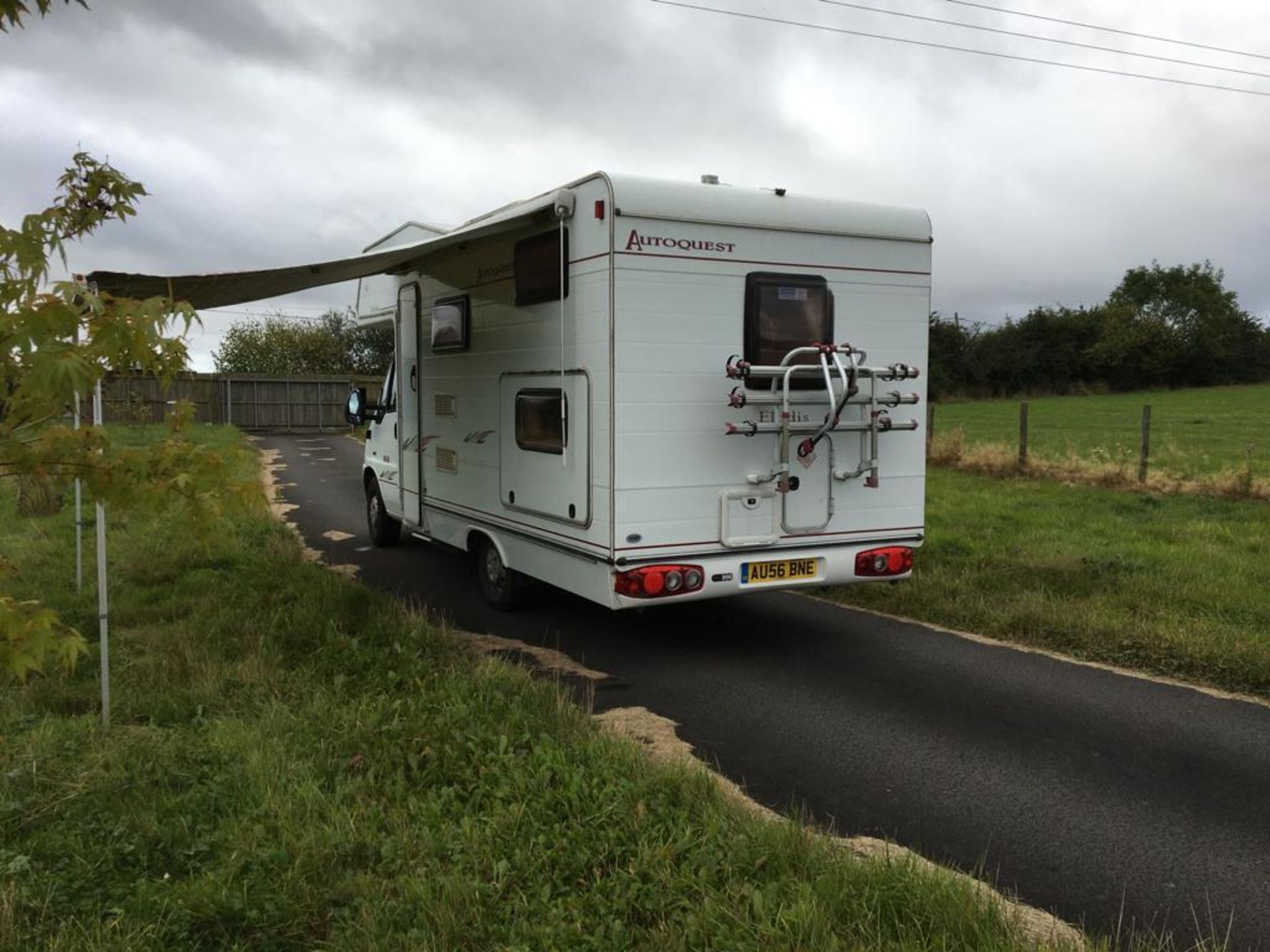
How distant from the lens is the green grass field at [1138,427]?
17312mm

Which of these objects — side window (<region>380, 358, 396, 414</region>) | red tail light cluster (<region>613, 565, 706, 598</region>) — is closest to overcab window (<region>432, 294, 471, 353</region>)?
side window (<region>380, 358, 396, 414</region>)

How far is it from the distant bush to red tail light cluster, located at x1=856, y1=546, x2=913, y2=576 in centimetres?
4135

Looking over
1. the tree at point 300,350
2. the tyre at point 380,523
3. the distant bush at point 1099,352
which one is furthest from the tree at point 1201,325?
the tyre at point 380,523

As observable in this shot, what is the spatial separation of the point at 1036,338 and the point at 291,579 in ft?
175

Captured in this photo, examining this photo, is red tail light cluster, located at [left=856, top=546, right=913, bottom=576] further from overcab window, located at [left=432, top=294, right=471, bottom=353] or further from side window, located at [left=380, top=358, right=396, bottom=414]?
side window, located at [left=380, top=358, right=396, bottom=414]

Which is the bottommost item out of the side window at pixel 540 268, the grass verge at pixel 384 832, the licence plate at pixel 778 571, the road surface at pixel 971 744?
the road surface at pixel 971 744

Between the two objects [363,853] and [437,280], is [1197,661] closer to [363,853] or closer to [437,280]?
[363,853]

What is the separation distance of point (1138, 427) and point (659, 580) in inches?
1109

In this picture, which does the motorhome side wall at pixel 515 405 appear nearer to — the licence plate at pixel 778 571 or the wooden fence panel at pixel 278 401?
the licence plate at pixel 778 571

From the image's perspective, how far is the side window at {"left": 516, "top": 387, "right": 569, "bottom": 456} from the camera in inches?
244

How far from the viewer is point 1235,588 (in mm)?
7211

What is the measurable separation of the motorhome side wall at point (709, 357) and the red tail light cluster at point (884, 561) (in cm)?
11

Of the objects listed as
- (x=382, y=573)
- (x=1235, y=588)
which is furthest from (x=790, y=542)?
(x=382, y=573)

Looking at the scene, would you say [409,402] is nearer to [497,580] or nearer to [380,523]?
[380,523]
